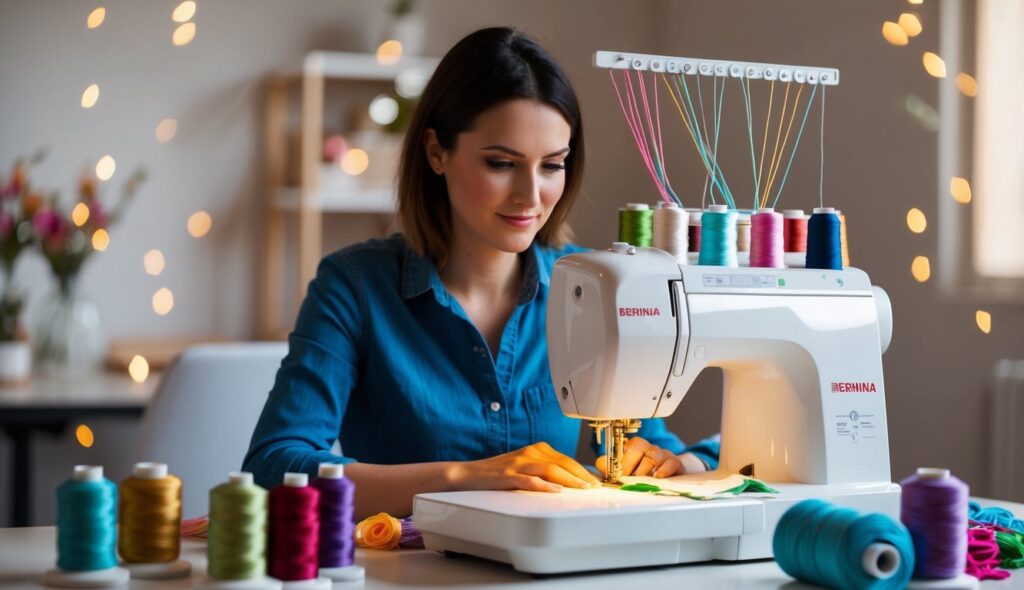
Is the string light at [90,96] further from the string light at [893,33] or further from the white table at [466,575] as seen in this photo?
the white table at [466,575]

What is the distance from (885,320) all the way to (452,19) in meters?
2.96

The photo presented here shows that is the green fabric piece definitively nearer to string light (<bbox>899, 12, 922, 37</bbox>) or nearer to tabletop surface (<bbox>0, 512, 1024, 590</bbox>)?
tabletop surface (<bbox>0, 512, 1024, 590</bbox>)

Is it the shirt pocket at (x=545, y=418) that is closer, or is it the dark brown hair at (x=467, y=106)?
the dark brown hair at (x=467, y=106)

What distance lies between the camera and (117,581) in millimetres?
1164

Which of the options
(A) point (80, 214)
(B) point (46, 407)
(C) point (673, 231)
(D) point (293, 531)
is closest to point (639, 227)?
(C) point (673, 231)

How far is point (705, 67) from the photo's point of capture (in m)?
1.56

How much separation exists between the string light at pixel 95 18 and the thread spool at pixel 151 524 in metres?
3.07

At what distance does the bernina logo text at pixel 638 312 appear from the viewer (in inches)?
54.9

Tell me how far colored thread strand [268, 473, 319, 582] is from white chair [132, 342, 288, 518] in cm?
106

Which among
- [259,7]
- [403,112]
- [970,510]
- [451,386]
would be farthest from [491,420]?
[259,7]

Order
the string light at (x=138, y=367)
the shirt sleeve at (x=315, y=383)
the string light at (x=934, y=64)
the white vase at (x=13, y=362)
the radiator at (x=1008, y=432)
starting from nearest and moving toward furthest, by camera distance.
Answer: the shirt sleeve at (x=315, y=383)
the radiator at (x=1008, y=432)
the string light at (x=934, y=64)
the white vase at (x=13, y=362)
the string light at (x=138, y=367)

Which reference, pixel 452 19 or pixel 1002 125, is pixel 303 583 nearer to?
pixel 1002 125

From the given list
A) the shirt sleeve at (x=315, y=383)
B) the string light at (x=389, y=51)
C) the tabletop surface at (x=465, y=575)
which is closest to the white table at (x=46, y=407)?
the string light at (x=389, y=51)

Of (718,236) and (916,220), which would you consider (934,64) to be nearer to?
(916,220)
